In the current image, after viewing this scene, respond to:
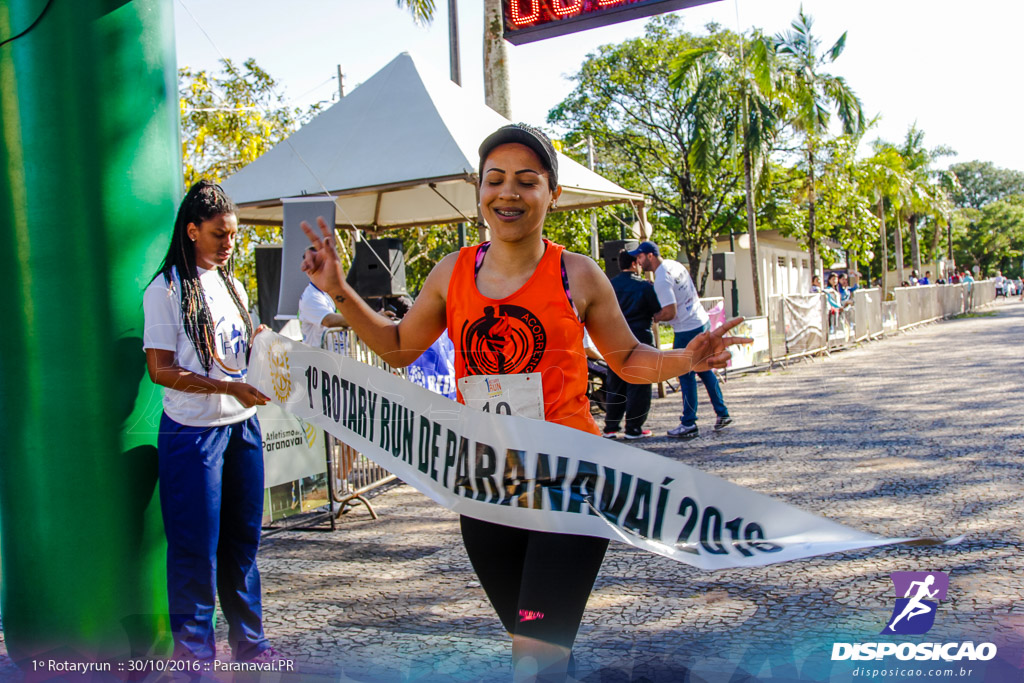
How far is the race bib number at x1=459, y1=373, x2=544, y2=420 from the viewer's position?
2.03 metres

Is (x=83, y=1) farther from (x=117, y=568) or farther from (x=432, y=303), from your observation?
(x=117, y=568)

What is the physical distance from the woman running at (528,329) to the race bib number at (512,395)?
1 cm

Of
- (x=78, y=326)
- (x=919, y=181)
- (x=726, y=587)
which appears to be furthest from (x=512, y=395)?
(x=919, y=181)

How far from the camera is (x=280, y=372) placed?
8.23 feet

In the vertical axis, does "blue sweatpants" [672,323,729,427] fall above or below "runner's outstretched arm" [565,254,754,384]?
below

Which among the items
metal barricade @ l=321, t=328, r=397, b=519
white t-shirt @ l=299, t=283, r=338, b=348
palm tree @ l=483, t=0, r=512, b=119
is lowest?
metal barricade @ l=321, t=328, r=397, b=519

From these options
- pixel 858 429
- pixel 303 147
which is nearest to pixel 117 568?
pixel 303 147

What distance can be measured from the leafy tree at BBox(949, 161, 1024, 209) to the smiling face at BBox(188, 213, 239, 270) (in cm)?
7881

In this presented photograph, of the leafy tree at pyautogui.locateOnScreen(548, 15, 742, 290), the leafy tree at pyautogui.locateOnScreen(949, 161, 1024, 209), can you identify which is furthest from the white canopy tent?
the leafy tree at pyautogui.locateOnScreen(949, 161, 1024, 209)

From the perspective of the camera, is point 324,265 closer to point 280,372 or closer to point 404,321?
point 404,321

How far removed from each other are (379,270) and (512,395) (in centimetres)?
447

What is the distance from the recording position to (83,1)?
284cm

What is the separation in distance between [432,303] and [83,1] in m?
1.81

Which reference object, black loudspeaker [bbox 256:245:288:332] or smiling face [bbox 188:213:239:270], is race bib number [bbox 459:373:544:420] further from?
black loudspeaker [bbox 256:245:288:332]
